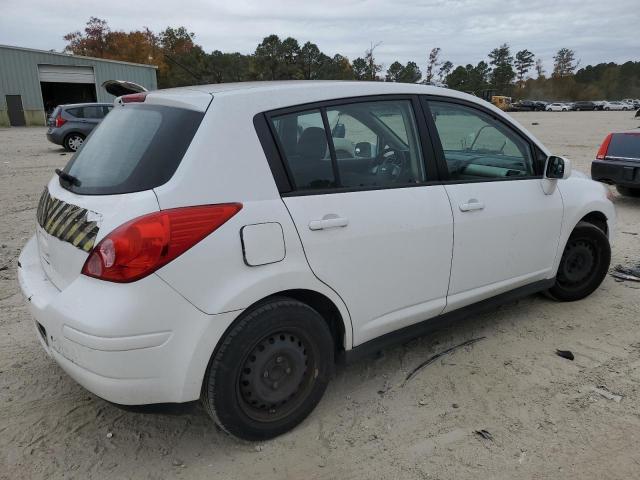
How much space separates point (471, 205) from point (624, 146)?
615 centimetres

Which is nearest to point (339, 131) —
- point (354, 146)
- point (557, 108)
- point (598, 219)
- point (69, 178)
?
point (354, 146)

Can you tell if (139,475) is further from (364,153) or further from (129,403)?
(364,153)

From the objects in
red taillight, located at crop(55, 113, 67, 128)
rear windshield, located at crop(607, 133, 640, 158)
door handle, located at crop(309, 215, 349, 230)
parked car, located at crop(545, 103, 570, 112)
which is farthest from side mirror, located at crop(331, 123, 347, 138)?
parked car, located at crop(545, 103, 570, 112)

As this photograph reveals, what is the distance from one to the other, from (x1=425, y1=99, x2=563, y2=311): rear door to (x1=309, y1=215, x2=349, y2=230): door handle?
33.0 inches

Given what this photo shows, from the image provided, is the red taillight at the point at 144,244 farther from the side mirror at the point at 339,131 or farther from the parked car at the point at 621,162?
the parked car at the point at 621,162

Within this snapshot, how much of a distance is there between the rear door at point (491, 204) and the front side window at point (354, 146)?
0.69ft

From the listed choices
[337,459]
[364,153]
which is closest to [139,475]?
[337,459]

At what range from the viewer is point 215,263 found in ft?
6.92

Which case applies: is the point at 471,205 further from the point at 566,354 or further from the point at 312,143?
the point at 566,354

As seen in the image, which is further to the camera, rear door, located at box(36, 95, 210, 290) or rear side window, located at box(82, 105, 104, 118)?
rear side window, located at box(82, 105, 104, 118)

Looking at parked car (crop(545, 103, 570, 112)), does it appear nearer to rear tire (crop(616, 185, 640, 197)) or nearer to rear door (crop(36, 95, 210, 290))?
rear tire (crop(616, 185, 640, 197))

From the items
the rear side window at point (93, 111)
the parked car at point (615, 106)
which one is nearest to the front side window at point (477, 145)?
the rear side window at point (93, 111)

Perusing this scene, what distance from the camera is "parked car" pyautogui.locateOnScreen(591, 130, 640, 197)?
24.3ft

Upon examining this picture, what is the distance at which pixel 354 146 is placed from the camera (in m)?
2.83
